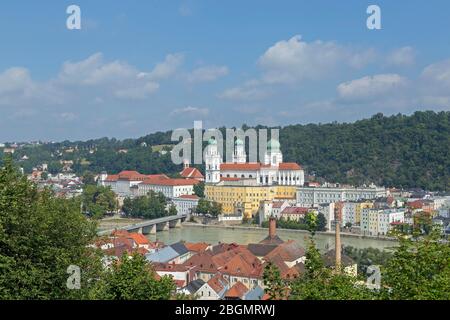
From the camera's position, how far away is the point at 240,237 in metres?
17.2

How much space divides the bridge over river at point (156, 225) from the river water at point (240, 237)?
25 cm

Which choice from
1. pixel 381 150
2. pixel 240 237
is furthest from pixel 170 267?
pixel 381 150

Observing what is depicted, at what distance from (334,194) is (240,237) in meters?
6.64

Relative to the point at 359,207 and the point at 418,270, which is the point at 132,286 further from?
the point at 359,207

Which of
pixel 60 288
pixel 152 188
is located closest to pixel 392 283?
pixel 60 288

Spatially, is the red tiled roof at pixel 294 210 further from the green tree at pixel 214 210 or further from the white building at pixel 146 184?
the white building at pixel 146 184

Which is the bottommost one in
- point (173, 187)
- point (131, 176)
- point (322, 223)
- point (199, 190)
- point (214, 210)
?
point (322, 223)

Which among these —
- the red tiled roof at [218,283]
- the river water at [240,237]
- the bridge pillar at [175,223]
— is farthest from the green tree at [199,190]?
the red tiled roof at [218,283]

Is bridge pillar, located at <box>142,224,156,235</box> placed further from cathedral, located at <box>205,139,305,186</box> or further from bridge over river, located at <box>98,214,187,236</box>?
cathedral, located at <box>205,139,305,186</box>

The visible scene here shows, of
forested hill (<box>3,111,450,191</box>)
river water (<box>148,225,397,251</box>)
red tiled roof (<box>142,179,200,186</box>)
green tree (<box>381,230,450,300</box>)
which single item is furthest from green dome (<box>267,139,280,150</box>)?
green tree (<box>381,230,450,300</box>)

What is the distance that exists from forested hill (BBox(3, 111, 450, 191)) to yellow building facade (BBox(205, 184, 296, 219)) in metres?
4.74

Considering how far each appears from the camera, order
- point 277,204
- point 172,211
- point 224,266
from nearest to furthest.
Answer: point 224,266
point 277,204
point 172,211

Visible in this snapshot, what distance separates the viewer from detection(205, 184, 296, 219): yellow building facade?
23.0m
